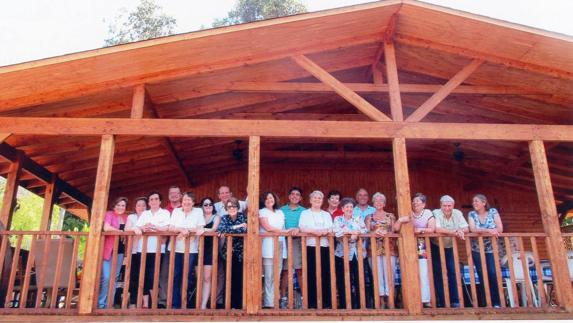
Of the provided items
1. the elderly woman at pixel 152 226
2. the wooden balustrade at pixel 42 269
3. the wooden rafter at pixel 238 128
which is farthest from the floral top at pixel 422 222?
the wooden balustrade at pixel 42 269

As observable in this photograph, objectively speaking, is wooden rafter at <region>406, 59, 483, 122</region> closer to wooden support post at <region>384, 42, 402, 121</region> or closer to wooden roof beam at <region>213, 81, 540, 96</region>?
wooden support post at <region>384, 42, 402, 121</region>

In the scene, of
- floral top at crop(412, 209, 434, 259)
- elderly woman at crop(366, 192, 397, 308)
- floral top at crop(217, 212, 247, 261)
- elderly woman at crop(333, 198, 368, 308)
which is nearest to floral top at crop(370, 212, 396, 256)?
elderly woman at crop(366, 192, 397, 308)

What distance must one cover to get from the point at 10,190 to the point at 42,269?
265 cm

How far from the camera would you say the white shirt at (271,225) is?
5074 mm

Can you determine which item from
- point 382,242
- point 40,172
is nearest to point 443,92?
point 382,242

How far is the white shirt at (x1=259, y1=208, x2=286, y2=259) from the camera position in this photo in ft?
16.6

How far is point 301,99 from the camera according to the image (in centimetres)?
745

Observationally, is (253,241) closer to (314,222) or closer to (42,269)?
(314,222)

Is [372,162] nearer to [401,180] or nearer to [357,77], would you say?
[357,77]

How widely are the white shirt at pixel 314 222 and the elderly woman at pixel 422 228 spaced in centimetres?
76

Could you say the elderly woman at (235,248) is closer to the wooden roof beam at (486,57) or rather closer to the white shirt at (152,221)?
the white shirt at (152,221)

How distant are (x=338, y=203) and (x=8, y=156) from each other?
4.76 meters

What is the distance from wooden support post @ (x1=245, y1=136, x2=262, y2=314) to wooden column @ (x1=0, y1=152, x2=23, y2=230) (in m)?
3.87

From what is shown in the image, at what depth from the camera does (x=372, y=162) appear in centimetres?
997
